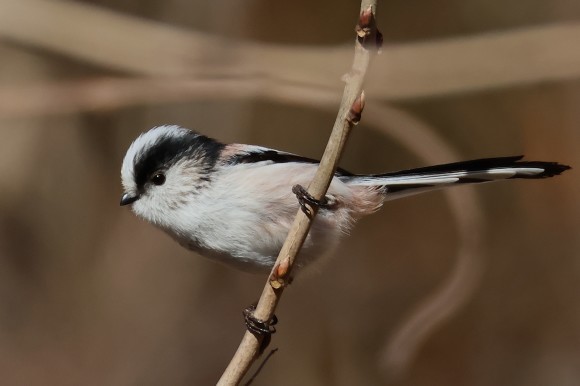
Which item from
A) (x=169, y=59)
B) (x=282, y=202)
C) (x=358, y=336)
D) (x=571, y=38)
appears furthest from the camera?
(x=358, y=336)

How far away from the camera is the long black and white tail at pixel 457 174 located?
55.5 inches

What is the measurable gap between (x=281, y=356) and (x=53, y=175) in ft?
3.61

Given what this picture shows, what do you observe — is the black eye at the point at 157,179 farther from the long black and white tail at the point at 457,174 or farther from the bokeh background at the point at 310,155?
the bokeh background at the point at 310,155

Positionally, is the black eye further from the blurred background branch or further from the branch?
the blurred background branch

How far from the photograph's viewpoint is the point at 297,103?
103 inches

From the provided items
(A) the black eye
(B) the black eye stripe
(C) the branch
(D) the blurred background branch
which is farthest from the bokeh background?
(C) the branch

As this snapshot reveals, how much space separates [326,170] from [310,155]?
162 centimetres

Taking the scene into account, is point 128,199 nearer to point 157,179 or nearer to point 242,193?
point 157,179

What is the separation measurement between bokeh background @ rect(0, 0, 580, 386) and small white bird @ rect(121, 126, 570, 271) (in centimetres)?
82

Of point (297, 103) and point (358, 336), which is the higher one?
→ point (297, 103)

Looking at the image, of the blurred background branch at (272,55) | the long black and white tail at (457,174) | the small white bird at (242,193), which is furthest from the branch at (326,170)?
the blurred background branch at (272,55)

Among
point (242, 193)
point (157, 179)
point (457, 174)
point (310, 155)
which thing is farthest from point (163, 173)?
point (310, 155)

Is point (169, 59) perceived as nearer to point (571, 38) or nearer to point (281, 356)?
point (281, 356)

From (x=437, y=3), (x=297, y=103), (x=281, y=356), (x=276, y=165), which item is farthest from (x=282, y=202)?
(x=437, y=3)
